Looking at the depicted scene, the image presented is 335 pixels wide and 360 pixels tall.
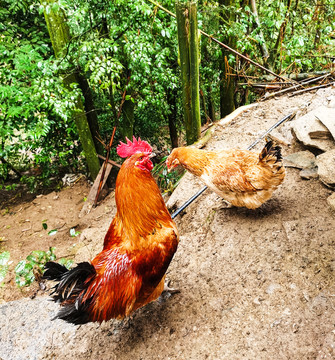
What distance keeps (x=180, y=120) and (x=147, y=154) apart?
24.3 feet

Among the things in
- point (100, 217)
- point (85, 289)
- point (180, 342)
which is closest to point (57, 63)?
point (100, 217)

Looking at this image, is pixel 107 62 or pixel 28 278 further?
pixel 107 62

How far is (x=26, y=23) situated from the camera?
5621mm

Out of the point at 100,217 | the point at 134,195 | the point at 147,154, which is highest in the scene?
the point at 147,154

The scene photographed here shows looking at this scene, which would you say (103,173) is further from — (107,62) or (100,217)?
(107,62)

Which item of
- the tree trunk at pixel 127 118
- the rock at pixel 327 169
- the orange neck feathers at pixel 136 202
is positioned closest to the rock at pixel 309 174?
the rock at pixel 327 169

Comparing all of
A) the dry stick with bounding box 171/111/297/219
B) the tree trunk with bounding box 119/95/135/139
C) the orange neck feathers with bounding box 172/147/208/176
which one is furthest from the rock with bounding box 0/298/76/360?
the tree trunk with bounding box 119/95/135/139

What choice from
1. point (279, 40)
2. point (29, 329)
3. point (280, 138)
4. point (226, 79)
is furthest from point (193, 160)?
point (279, 40)

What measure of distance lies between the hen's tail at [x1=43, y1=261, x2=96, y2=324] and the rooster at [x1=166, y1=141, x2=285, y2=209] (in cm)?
191

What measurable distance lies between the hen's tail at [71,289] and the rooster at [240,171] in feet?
6.26

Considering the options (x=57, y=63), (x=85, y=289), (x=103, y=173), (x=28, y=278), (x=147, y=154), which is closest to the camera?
(x=85, y=289)

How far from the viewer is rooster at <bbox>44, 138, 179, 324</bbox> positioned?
2.04 meters

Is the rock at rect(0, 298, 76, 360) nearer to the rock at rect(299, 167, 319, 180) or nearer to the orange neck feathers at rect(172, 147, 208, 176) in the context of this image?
the orange neck feathers at rect(172, 147, 208, 176)

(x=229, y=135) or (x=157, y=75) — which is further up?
(x=157, y=75)
